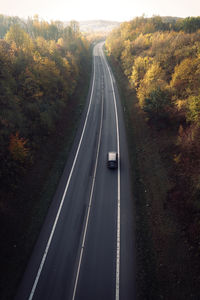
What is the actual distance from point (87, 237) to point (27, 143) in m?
14.2

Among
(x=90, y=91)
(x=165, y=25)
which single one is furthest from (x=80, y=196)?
(x=165, y=25)

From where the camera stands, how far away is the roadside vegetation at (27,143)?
1438 cm

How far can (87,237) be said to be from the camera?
1508 cm

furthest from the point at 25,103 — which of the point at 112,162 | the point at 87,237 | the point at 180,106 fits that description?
the point at 180,106

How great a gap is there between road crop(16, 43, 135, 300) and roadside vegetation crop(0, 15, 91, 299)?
1.31m

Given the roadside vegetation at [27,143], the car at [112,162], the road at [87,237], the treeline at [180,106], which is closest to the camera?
the road at [87,237]

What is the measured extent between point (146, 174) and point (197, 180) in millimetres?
5991

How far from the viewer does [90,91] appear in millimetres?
44875

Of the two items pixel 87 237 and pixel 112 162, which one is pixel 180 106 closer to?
pixel 112 162

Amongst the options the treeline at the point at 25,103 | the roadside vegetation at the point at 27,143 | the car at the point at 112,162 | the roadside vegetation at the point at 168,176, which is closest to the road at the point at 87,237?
the car at the point at 112,162

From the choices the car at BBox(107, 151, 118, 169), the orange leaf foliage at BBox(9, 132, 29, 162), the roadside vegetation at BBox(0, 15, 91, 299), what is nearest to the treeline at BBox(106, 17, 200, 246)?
the car at BBox(107, 151, 118, 169)

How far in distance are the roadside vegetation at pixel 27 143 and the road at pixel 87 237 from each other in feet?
4.29

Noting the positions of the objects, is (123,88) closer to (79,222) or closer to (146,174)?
(146,174)

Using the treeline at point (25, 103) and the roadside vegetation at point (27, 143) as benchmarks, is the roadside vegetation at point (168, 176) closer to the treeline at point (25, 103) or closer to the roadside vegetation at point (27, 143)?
the roadside vegetation at point (27, 143)
